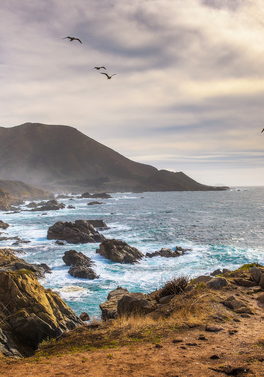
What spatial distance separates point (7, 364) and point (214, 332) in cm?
550

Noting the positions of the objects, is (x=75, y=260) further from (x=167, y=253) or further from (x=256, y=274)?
(x=256, y=274)

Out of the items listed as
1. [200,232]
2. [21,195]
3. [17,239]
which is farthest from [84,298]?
[21,195]

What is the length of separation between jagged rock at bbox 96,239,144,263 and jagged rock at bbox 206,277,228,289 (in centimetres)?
1806

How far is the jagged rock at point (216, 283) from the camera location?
1088 centimetres

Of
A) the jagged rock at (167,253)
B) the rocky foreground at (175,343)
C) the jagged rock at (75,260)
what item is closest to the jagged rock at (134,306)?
the rocky foreground at (175,343)

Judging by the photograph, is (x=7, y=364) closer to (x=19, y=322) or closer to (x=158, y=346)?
(x=19, y=322)

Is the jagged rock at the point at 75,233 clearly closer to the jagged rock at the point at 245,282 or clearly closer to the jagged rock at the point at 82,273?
the jagged rock at the point at 82,273

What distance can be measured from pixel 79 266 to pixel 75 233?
14.6m

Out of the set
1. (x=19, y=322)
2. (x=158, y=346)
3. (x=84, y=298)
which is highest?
(x=158, y=346)

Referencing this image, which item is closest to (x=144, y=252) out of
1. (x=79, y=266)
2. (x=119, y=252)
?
(x=119, y=252)

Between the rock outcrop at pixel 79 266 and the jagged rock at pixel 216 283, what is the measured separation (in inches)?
577

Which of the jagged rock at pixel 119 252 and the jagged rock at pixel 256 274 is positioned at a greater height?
the jagged rock at pixel 256 274

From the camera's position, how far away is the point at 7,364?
6.33m

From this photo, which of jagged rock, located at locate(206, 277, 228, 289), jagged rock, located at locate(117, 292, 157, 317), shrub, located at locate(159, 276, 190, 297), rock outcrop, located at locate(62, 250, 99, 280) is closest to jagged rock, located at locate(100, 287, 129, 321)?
jagged rock, located at locate(117, 292, 157, 317)
